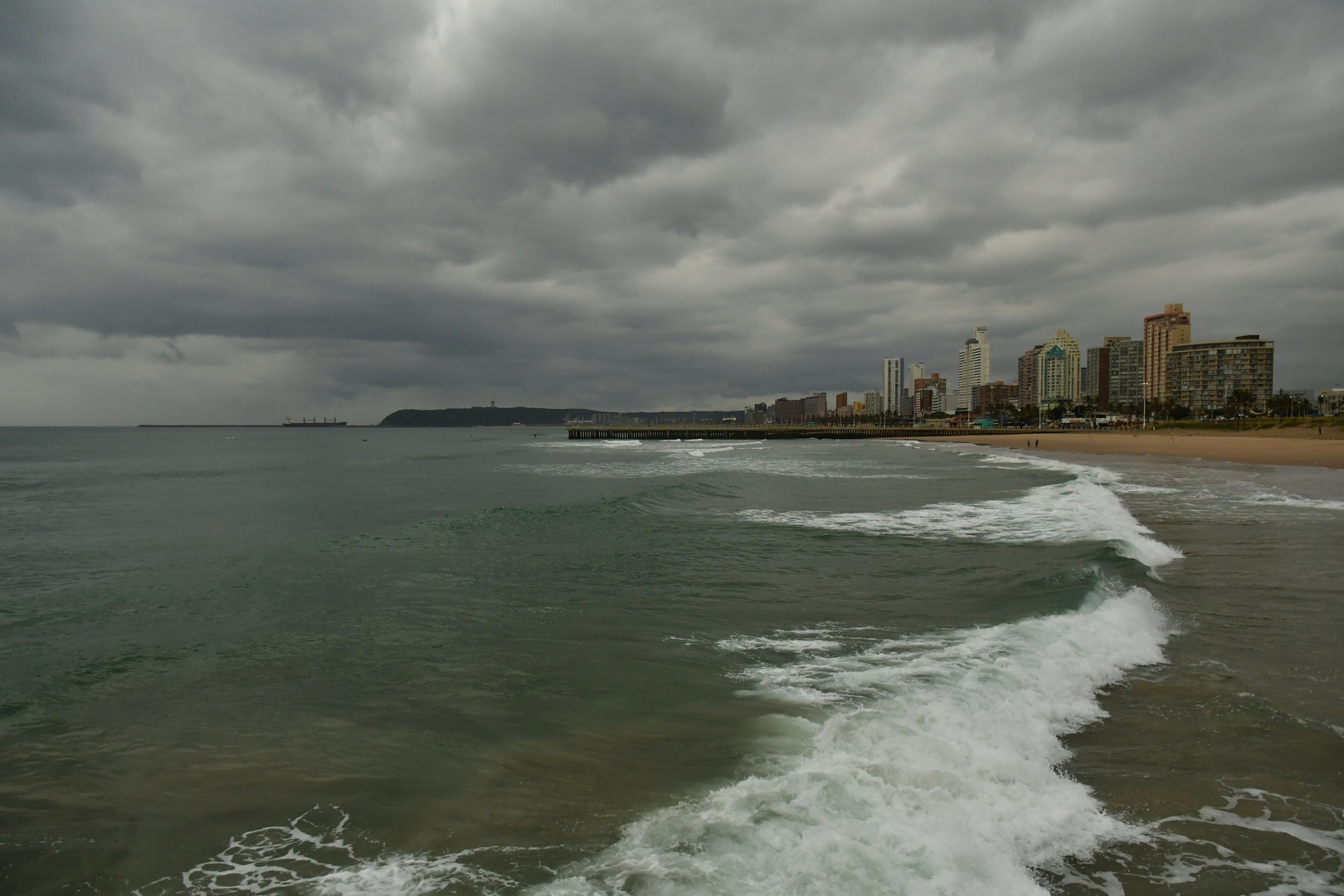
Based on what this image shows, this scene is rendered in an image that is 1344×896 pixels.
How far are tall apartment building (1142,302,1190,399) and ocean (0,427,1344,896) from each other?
207217 mm

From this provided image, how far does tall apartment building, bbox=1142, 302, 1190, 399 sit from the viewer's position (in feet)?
605

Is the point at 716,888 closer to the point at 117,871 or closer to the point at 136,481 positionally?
the point at 117,871

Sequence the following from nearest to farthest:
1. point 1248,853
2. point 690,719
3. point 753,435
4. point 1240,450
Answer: point 1248,853, point 690,719, point 1240,450, point 753,435

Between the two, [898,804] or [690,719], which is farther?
[690,719]

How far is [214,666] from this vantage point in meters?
7.92

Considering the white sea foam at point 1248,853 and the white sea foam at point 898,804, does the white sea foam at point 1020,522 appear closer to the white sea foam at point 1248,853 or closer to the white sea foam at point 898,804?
the white sea foam at point 898,804

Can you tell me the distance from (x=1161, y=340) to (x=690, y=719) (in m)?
230

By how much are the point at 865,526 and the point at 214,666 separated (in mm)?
13628

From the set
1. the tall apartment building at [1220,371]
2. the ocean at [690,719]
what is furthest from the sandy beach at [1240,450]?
the tall apartment building at [1220,371]

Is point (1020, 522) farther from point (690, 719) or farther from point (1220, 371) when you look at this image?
point (1220, 371)

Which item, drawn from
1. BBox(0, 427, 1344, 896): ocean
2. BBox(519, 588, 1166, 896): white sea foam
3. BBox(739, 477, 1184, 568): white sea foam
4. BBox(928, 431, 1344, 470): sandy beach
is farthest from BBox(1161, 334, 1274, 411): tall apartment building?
BBox(519, 588, 1166, 896): white sea foam

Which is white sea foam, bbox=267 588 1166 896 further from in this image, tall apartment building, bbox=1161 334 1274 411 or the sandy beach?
tall apartment building, bbox=1161 334 1274 411

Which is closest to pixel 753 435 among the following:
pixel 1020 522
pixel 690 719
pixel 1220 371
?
pixel 1220 371

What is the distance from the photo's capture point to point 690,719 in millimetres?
5934
